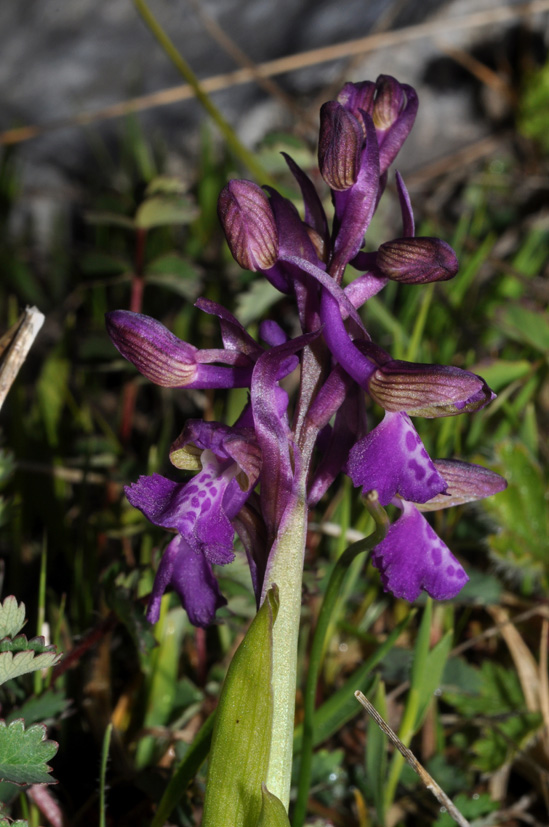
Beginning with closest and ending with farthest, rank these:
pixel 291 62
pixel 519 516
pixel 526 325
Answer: pixel 519 516 → pixel 526 325 → pixel 291 62

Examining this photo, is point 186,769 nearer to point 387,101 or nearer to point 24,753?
point 24,753

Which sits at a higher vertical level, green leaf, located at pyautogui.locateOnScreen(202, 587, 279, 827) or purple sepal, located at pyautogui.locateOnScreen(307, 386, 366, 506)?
purple sepal, located at pyautogui.locateOnScreen(307, 386, 366, 506)

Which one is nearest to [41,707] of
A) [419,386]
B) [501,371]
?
[419,386]

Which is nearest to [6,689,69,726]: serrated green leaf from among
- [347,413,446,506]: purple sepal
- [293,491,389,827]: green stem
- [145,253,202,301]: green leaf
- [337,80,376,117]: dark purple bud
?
[293,491,389,827]: green stem

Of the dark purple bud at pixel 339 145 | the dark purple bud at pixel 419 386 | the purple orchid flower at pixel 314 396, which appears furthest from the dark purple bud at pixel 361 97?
the dark purple bud at pixel 419 386

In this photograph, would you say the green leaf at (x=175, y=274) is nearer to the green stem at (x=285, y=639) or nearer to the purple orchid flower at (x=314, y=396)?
the purple orchid flower at (x=314, y=396)

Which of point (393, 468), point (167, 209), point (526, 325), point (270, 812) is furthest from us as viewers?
point (526, 325)

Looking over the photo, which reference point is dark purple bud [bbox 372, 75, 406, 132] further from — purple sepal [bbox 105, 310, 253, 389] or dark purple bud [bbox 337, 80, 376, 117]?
purple sepal [bbox 105, 310, 253, 389]

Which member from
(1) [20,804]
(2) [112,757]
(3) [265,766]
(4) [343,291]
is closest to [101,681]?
(2) [112,757]
